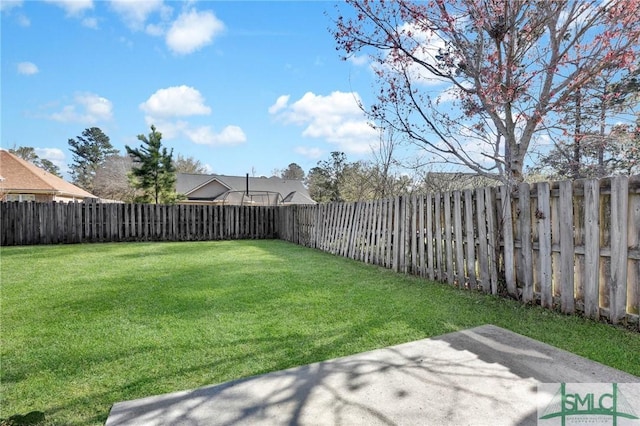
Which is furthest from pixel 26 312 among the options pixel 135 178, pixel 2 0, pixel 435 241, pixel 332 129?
pixel 135 178

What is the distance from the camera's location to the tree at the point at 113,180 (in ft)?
102

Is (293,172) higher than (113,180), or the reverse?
(293,172)

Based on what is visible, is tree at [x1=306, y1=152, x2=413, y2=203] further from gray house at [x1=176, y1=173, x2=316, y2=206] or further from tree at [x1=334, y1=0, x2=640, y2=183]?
tree at [x1=334, y1=0, x2=640, y2=183]

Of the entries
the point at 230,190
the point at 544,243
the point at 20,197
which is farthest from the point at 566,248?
the point at 230,190

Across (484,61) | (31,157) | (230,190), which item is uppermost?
(31,157)

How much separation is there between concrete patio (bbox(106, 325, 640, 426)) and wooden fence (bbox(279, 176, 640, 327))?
105 centimetres

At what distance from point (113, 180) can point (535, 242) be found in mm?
36313

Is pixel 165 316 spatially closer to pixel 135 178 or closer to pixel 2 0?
pixel 2 0

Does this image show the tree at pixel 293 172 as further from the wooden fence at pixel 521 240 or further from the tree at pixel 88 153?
the wooden fence at pixel 521 240

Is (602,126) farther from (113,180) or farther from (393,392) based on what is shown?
(113,180)

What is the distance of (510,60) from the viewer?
175 inches

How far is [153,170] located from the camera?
16.2m

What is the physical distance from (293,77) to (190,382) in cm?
981

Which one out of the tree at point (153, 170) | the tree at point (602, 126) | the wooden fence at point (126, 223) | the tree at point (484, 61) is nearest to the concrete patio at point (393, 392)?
the tree at point (484, 61)
